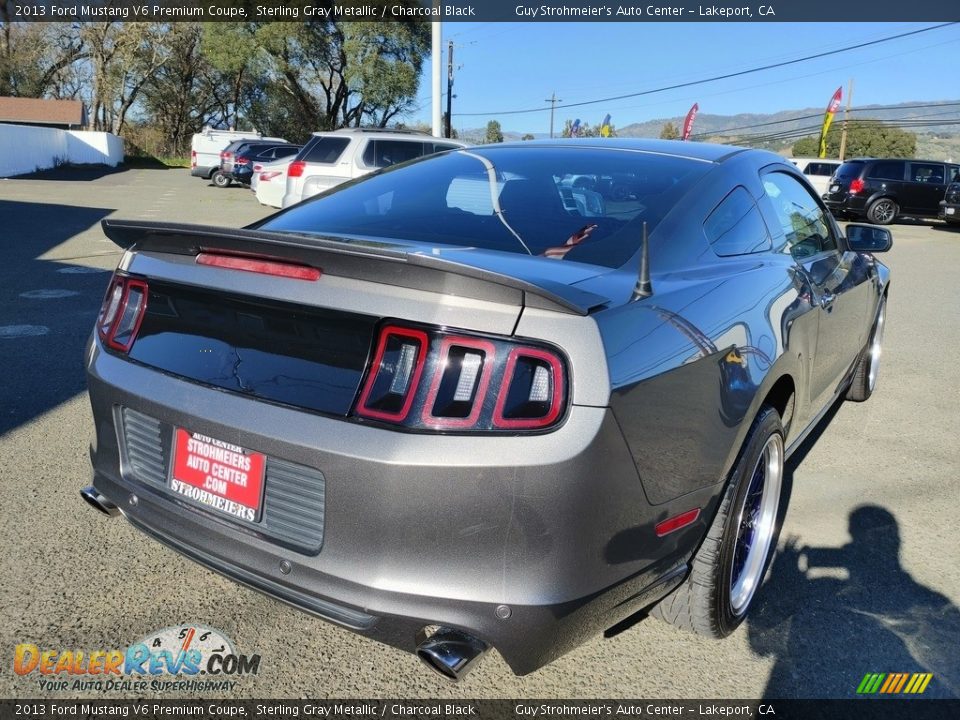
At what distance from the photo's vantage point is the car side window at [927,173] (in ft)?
68.0

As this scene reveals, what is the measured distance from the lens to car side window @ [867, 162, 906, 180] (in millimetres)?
20766

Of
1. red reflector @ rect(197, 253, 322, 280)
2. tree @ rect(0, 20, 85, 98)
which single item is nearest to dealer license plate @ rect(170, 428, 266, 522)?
red reflector @ rect(197, 253, 322, 280)

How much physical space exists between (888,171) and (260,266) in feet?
73.7

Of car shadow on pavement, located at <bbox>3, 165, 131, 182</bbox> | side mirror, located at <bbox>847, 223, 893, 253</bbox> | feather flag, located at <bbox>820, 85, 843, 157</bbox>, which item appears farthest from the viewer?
feather flag, located at <bbox>820, 85, 843, 157</bbox>

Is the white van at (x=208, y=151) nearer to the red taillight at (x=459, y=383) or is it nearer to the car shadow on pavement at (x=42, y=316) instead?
the car shadow on pavement at (x=42, y=316)

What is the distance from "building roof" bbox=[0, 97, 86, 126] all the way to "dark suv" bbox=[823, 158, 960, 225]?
50938mm

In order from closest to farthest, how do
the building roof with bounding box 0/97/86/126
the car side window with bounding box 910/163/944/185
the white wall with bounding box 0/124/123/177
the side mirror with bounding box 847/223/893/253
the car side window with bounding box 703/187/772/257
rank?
the car side window with bounding box 703/187/772/257 → the side mirror with bounding box 847/223/893/253 → the car side window with bounding box 910/163/944/185 → the white wall with bounding box 0/124/123/177 → the building roof with bounding box 0/97/86/126

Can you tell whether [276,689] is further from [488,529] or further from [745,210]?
[745,210]

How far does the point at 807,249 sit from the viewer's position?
11.4 ft

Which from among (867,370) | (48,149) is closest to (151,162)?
(48,149)

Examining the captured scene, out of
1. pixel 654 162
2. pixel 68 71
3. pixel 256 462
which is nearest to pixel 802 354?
pixel 654 162

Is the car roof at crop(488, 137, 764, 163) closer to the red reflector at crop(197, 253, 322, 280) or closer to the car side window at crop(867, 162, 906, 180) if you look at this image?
the red reflector at crop(197, 253, 322, 280)

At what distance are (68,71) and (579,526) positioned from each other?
6812cm

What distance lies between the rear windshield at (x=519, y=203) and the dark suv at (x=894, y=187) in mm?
20583
